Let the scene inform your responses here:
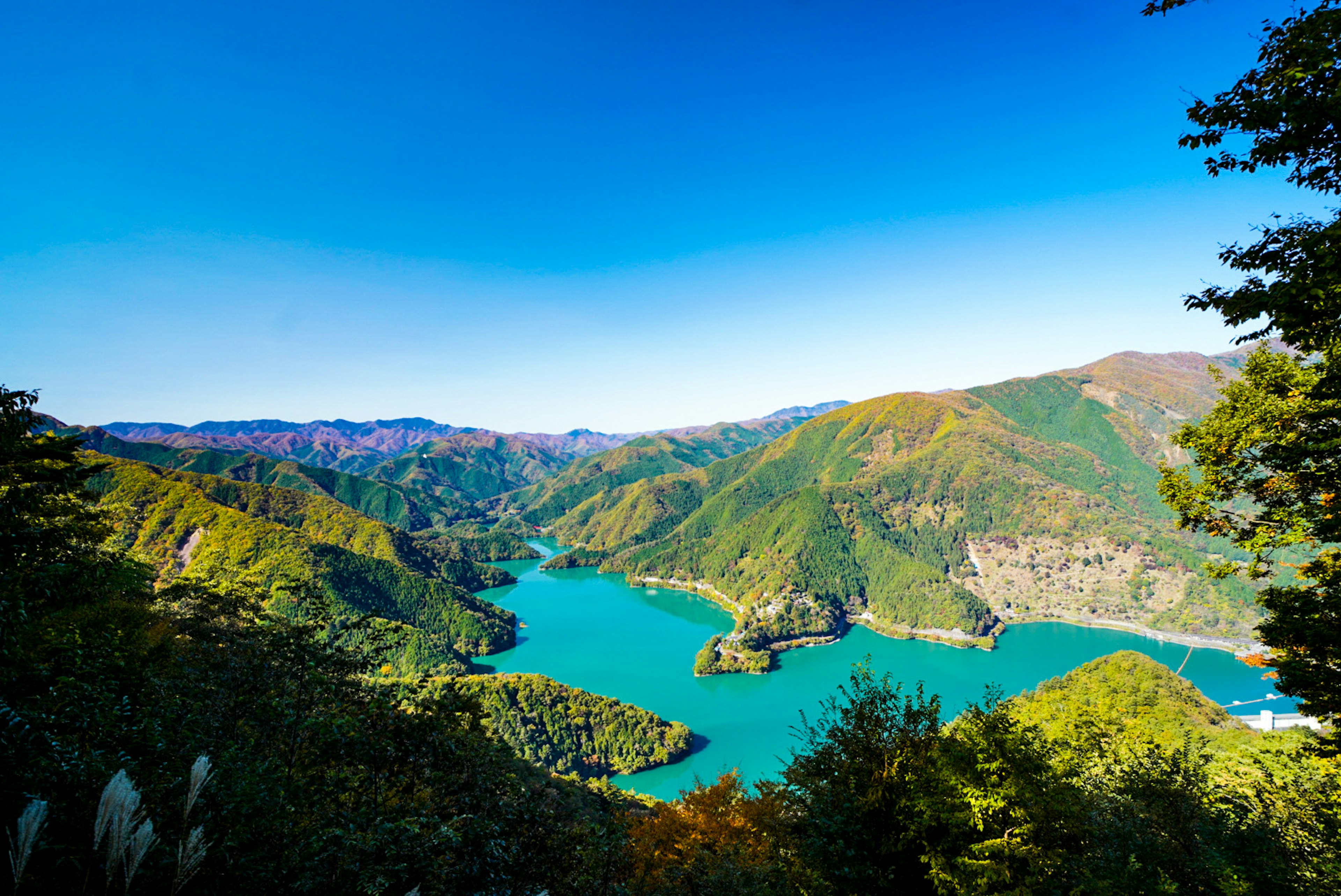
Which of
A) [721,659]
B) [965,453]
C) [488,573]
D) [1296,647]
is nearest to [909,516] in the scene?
[965,453]

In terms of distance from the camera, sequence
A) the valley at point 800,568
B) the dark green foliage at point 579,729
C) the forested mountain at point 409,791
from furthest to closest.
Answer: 1. the valley at point 800,568
2. the dark green foliage at point 579,729
3. the forested mountain at point 409,791

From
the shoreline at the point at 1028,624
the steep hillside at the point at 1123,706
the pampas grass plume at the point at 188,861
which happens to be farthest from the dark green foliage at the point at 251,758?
the shoreline at the point at 1028,624

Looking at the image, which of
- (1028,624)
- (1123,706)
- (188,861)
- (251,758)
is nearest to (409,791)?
(251,758)

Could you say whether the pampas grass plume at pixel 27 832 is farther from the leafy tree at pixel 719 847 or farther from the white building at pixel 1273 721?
the white building at pixel 1273 721

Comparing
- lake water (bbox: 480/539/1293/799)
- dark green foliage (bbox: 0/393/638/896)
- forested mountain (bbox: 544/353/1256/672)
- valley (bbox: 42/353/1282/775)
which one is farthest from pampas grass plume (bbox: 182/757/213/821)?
forested mountain (bbox: 544/353/1256/672)

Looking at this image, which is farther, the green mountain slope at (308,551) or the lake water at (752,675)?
the green mountain slope at (308,551)

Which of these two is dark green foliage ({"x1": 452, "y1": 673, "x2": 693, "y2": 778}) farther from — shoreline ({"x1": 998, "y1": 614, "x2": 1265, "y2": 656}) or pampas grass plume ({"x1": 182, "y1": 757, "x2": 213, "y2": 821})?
shoreline ({"x1": 998, "y1": 614, "x2": 1265, "y2": 656})
